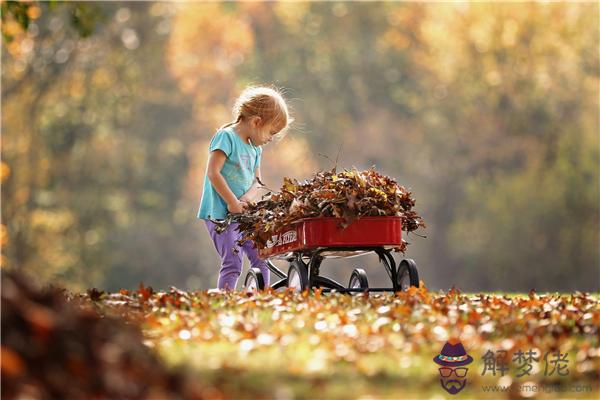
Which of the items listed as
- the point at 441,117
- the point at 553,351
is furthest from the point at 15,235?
the point at 553,351

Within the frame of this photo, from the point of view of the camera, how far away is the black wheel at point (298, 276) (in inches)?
393

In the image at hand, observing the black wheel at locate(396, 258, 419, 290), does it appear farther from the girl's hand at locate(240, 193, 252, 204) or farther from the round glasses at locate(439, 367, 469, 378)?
the round glasses at locate(439, 367, 469, 378)

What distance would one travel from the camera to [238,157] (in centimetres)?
1102

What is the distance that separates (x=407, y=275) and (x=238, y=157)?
2131 millimetres

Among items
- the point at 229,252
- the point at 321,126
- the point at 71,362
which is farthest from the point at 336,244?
the point at 321,126

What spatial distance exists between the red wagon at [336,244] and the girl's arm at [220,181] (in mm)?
494

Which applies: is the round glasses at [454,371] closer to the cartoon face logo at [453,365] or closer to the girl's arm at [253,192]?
the cartoon face logo at [453,365]

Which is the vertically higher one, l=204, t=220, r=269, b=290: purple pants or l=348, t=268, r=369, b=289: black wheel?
l=204, t=220, r=269, b=290: purple pants

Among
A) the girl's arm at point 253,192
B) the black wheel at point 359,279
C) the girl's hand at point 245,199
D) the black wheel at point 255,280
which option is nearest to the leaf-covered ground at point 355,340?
the black wheel at point 359,279

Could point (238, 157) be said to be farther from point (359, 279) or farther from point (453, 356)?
point (453, 356)

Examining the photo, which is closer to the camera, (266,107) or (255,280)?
(255,280)

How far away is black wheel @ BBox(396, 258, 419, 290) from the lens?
9.87m

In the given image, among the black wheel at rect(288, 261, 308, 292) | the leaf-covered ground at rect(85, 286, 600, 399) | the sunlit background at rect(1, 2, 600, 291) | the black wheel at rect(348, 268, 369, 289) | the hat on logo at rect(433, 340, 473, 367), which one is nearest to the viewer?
the leaf-covered ground at rect(85, 286, 600, 399)


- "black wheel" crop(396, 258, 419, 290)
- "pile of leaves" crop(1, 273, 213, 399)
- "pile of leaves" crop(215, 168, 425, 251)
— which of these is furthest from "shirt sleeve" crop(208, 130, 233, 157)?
"pile of leaves" crop(1, 273, 213, 399)
